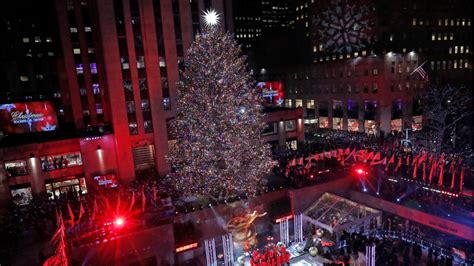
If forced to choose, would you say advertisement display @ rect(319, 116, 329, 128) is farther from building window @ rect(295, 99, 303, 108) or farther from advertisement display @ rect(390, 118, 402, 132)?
advertisement display @ rect(390, 118, 402, 132)

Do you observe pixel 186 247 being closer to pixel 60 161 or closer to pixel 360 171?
pixel 360 171

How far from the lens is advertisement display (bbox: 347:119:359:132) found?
52906 mm

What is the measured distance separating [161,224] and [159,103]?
16.6 metres

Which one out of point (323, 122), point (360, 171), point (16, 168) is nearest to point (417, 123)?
point (323, 122)

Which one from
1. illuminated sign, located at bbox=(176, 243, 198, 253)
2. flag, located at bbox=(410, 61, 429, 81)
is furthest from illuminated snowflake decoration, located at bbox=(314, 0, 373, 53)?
illuminated sign, located at bbox=(176, 243, 198, 253)

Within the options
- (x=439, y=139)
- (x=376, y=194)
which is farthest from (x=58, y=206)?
(x=439, y=139)

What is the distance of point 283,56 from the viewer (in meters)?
75.8

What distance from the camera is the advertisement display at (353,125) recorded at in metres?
52.9

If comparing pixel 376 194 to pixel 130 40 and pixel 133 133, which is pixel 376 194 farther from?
pixel 130 40

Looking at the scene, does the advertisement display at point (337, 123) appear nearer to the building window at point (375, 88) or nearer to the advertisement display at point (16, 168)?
the building window at point (375, 88)

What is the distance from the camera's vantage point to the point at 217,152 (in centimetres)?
1789

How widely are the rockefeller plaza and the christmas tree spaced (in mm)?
83

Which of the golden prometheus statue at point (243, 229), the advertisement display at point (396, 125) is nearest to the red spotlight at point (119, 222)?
the golden prometheus statue at point (243, 229)

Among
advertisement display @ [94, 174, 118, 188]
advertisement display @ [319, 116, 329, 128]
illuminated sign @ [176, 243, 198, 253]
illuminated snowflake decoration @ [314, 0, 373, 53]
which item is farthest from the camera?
advertisement display @ [319, 116, 329, 128]
